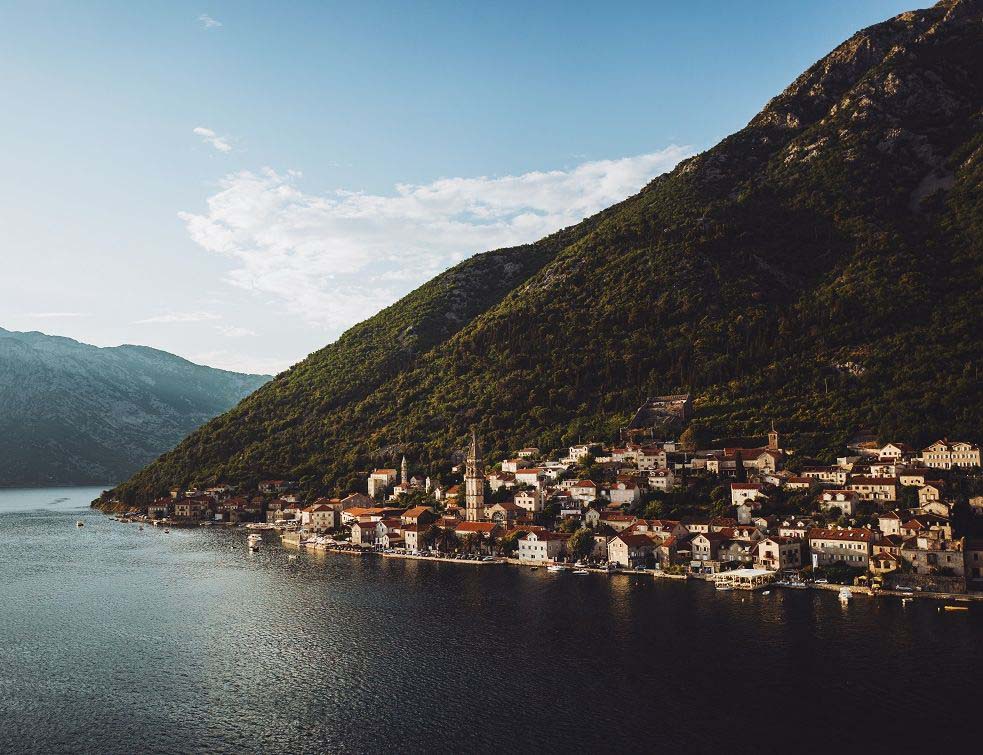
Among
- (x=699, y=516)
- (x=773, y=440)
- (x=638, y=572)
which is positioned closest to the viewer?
(x=638, y=572)

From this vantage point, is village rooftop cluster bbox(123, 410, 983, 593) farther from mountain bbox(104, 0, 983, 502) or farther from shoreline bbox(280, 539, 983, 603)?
mountain bbox(104, 0, 983, 502)

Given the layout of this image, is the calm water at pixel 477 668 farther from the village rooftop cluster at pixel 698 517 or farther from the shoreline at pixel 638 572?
the village rooftop cluster at pixel 698 517

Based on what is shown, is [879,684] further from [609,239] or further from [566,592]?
[609,239]

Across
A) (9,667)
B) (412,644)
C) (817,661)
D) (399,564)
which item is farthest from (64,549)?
(817,661)

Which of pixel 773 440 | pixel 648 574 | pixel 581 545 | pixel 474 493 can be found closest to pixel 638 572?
pixel 648 574

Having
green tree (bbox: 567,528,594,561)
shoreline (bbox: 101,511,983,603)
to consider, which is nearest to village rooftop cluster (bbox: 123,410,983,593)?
green tree (bbox: 567,528,594,561)

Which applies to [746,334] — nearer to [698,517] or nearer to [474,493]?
[698,517]
